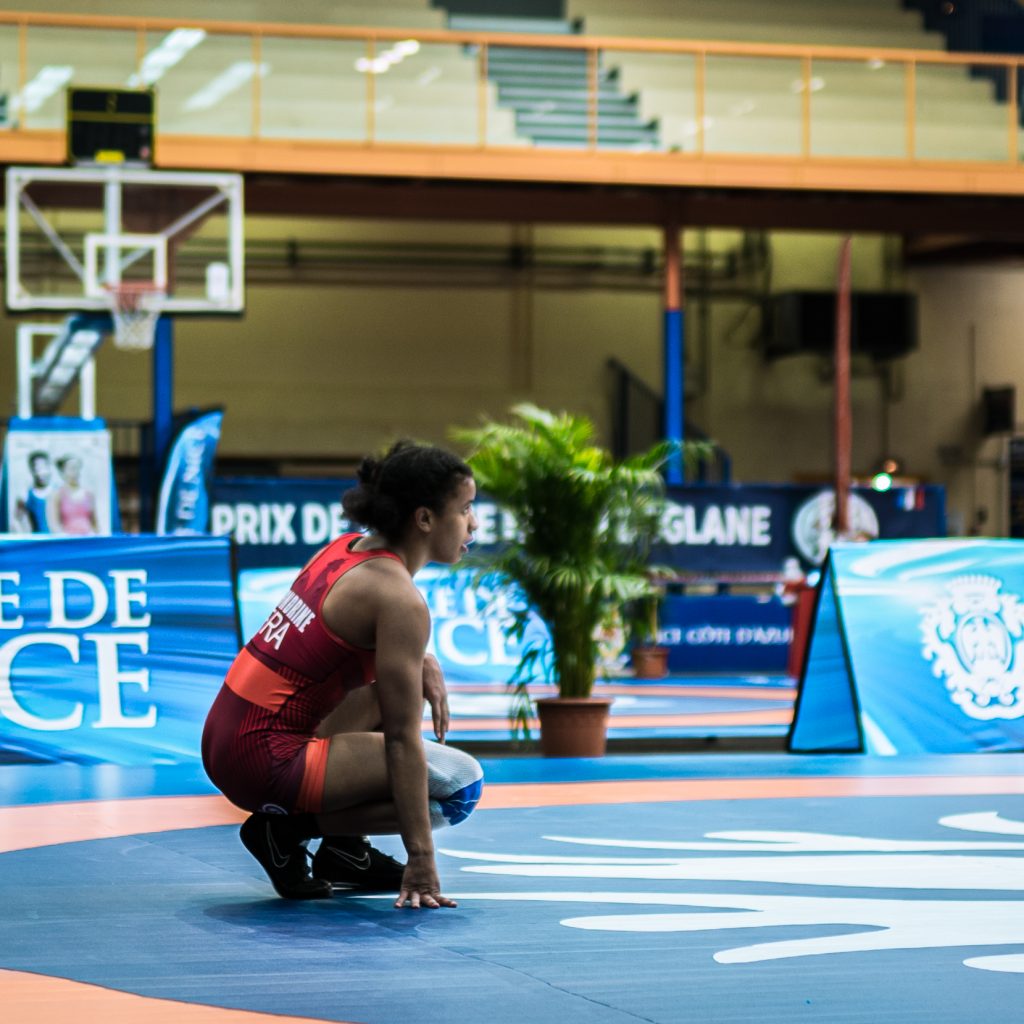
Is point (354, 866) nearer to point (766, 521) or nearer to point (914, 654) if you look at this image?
point (914, 654)

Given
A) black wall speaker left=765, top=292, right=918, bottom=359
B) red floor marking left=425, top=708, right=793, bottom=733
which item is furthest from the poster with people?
black wall speaker left=765, top=292, right=918, bottom=359

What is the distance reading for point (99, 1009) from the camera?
3.04 metres

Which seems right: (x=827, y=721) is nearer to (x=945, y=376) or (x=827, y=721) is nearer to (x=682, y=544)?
(x=682, y=544)

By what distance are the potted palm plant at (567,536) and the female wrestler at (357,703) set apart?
4.16 m

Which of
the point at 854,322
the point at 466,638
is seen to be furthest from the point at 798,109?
the point at 466,638

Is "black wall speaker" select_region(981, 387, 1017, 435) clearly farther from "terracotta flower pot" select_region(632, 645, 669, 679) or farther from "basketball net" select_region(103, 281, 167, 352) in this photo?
"basketball net" select_region(103, 281, 167, 352)

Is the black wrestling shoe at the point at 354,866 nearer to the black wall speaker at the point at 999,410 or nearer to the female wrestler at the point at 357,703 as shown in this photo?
the female wrestler at the point at 357,703

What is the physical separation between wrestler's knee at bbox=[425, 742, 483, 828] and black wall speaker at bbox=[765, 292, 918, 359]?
20882 mm

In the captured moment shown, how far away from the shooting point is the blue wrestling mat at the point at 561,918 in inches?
123

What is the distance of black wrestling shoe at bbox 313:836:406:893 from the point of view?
175 inches

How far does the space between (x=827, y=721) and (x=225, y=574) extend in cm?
301

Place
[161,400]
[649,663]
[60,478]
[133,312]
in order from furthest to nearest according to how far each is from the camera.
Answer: [161,400] → [649,663] → [60,478] → [133,312]

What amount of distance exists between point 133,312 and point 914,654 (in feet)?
25.6

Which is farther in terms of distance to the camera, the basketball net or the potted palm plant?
the basketball net
